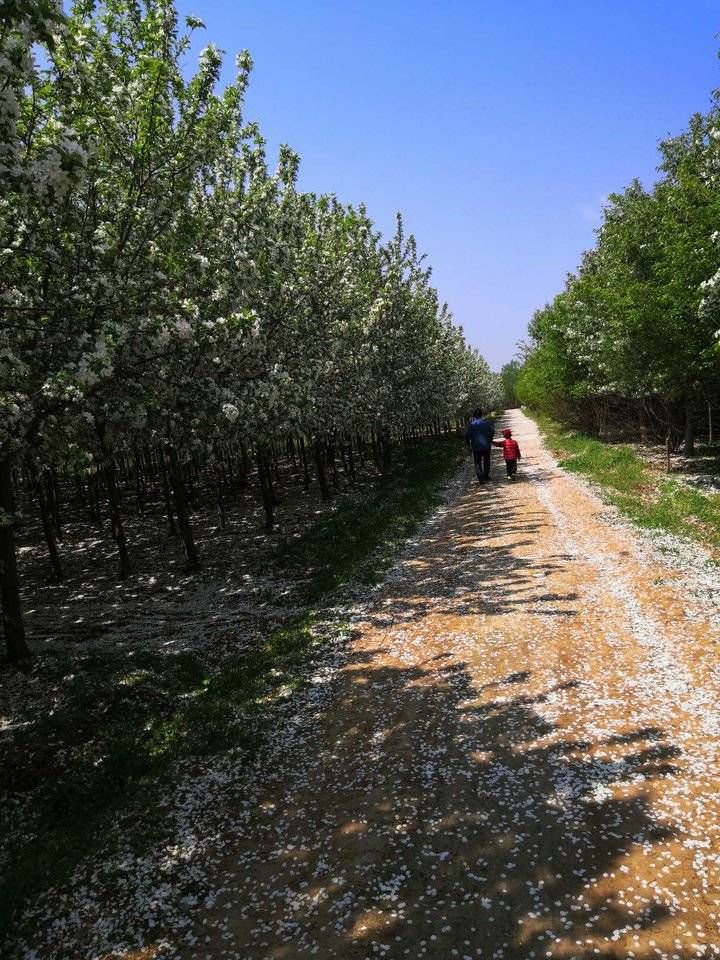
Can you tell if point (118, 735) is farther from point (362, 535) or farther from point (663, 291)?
point (663, 291)

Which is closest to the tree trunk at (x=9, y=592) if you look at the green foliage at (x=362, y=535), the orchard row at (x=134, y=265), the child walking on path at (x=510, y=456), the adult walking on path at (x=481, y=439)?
the orchard row at (x=134, y=265)

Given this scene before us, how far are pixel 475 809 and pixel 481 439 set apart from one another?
25.7 m

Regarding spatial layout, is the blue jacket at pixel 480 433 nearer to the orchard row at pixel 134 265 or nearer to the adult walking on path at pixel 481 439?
the adult walking on path at pixel 481 439

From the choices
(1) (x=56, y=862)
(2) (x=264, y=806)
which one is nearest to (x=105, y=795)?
(1) (x=56, y=862)

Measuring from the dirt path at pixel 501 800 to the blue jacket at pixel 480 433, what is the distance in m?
17.2

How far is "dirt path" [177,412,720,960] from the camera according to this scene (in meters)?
5.97

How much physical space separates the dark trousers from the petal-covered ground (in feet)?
62.9

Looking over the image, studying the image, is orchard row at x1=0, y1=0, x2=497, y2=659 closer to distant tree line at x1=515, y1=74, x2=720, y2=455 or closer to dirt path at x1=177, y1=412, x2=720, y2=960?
dirt path at x1=177, y1=412, x2=720, y2=960

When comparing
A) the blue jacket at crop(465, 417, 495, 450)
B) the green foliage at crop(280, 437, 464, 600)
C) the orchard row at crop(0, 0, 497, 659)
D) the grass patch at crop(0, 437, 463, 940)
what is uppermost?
the orchard row at crop(0, 0, 497, 659)

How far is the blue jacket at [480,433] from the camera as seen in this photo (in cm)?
3089

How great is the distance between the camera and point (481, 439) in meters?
A: 32.0

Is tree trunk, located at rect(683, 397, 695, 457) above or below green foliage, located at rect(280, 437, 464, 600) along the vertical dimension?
above

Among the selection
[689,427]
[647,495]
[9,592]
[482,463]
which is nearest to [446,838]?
[9,592]

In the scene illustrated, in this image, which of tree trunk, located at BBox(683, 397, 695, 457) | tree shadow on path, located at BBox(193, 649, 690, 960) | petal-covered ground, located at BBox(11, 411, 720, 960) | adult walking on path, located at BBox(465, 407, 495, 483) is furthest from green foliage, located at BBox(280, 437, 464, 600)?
tree trunk, located at BBox(683, 397, 695, 457)
